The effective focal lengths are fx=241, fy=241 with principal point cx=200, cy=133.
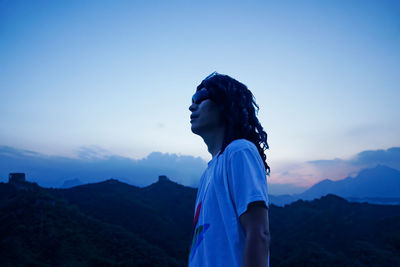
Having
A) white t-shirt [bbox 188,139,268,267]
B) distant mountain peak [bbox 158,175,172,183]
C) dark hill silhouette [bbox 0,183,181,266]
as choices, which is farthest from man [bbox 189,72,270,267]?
distant mountain peak [bbox 158,175,172,183]

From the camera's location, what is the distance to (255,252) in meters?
1.24

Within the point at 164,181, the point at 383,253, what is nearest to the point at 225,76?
the point at 383,253

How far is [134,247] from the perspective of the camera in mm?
39906

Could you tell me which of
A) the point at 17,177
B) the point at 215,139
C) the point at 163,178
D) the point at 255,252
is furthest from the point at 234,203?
the point at 163,178

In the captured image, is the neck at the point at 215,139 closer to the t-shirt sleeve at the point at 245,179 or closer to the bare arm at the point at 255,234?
the t-shirt sleeve at the point at 245,179

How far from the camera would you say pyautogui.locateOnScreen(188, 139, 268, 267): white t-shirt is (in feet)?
4.45

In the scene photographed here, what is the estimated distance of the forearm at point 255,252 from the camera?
1234 mm

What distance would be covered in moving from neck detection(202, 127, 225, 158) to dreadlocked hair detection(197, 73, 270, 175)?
0.23 ft

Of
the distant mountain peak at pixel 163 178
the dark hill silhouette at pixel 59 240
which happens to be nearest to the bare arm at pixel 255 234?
the dark hill silhouette at pixel 59 240

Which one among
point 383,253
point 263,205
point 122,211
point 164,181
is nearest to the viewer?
point 263,205

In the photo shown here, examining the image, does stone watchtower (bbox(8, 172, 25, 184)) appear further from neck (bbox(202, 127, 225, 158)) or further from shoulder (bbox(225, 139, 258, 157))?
shoulder (bbox(225, 139, 258, 157))

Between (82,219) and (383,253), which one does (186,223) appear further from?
(383,253)

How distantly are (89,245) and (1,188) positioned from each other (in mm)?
33510

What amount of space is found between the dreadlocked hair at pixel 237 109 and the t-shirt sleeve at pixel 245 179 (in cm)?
39
